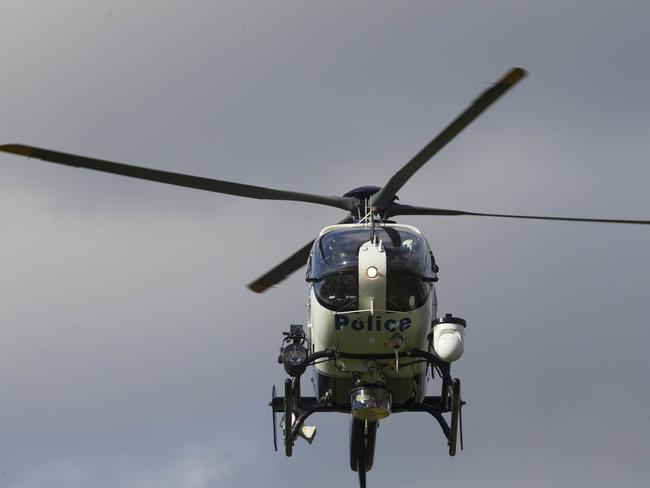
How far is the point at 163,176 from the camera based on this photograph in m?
26.9

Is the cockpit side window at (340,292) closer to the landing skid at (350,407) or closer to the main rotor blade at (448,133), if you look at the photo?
the landing skid at (350,407)

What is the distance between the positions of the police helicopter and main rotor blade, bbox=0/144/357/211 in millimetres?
22

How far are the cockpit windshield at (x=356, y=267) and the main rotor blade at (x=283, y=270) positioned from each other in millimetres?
2284

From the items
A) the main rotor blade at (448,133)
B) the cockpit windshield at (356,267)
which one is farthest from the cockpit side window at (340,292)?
the main rotor blade at (448,133)

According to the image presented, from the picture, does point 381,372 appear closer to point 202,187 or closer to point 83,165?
point 202,187

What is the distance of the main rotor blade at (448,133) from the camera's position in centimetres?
2458

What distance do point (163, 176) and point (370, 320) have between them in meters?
5.66

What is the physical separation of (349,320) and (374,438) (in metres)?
4.71

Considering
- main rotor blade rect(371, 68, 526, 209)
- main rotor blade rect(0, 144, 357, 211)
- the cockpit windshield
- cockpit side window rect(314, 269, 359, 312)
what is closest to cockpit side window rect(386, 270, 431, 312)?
the cockpit windshield

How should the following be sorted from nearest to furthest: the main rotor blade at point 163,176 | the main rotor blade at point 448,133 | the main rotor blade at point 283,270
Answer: the main rotor blade at point 448,133, the main rotor blade at point 163,176, the main rotor blade at point 283,270

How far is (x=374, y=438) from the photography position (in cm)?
2970

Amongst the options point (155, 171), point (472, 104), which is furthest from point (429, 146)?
point (155, 171)

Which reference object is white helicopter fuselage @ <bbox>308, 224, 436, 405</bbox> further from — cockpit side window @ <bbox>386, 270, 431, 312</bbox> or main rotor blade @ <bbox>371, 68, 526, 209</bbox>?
main rotor blade @ <bbox>371, 68, 526, 209</bbox>

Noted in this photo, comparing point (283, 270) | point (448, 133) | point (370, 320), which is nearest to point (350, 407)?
point (370, 320)
